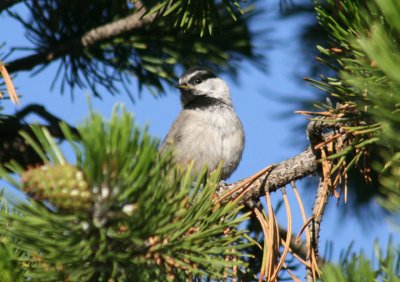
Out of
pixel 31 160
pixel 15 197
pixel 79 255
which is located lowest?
pixel 79 255

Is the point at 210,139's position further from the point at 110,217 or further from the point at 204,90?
the point at 110,217

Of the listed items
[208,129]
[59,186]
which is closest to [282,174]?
[59,186]

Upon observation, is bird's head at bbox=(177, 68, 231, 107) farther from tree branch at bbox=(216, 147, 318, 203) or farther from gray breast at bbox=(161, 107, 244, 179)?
tree branch at bbox=(216, 147, 318, 203)

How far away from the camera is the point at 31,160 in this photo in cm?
318

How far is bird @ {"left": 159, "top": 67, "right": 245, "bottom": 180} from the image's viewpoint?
15.7ft

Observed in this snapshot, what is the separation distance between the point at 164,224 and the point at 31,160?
174 cm

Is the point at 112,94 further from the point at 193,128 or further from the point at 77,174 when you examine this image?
the point at 77,174

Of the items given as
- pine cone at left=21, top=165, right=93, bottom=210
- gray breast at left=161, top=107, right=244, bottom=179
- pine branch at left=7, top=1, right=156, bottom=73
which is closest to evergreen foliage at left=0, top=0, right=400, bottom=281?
pine cone at left=21, top=165, right=93, bottom=210

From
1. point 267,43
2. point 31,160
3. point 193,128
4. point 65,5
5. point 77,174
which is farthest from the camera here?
point 193,128

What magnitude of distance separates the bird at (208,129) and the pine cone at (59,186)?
2907 mm

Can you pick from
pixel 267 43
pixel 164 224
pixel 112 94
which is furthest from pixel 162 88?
pixel 164 224

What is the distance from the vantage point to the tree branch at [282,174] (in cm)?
251

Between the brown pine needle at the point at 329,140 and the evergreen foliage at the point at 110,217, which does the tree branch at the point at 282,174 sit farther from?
the evergreen foliage at the point at 110,217

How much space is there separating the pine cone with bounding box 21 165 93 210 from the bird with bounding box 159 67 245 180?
2907 mm
